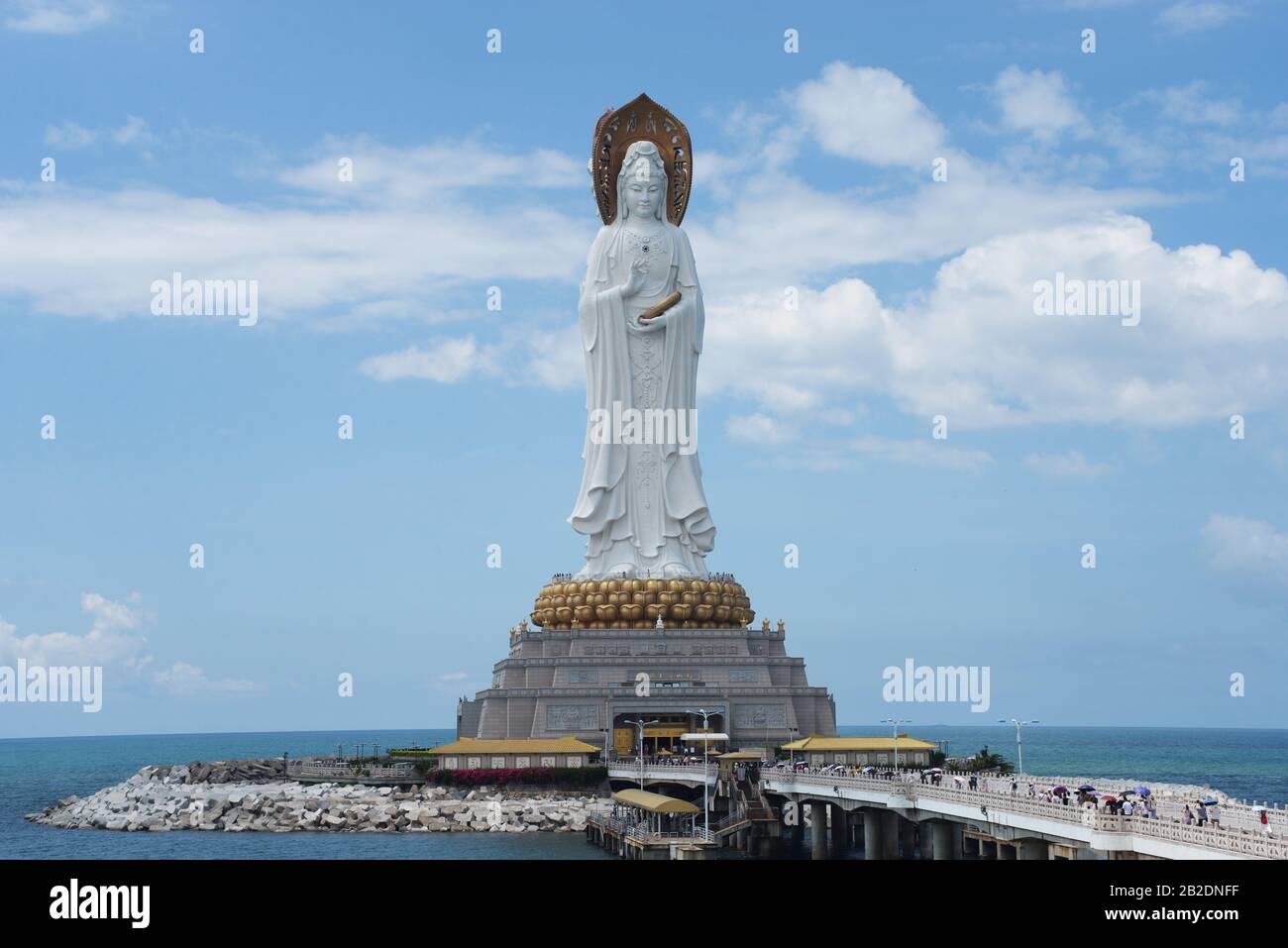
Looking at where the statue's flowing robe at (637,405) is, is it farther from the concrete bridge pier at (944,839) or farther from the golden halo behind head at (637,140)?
the concrete bridge pier at (944,839)

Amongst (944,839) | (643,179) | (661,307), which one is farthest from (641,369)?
(944,839)

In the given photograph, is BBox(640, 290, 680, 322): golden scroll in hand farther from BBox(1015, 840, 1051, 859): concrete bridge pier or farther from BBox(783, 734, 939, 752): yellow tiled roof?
BBox(1015, 840, 1051, 859): concrete bridge pier

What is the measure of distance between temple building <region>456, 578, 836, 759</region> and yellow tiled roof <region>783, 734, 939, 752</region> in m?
1.86

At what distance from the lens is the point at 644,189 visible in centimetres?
5234

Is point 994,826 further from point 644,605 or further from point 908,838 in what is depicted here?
point 644,605

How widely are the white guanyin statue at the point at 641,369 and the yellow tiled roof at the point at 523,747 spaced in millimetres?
7310

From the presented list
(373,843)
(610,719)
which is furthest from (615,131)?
(373,843)

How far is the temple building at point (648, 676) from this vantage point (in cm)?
4728

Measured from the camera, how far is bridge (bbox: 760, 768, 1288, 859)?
862 inches

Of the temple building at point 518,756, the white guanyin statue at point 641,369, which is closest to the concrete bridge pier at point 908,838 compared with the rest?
the temple building at point 518,756

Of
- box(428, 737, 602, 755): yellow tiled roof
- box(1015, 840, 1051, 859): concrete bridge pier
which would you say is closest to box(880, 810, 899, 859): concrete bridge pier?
box(1015, 840, 1051, 859): concrete bridge pier

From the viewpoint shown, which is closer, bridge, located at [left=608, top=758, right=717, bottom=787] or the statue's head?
bridge, located at [left=608, top=758, right=717, bottom=787]
